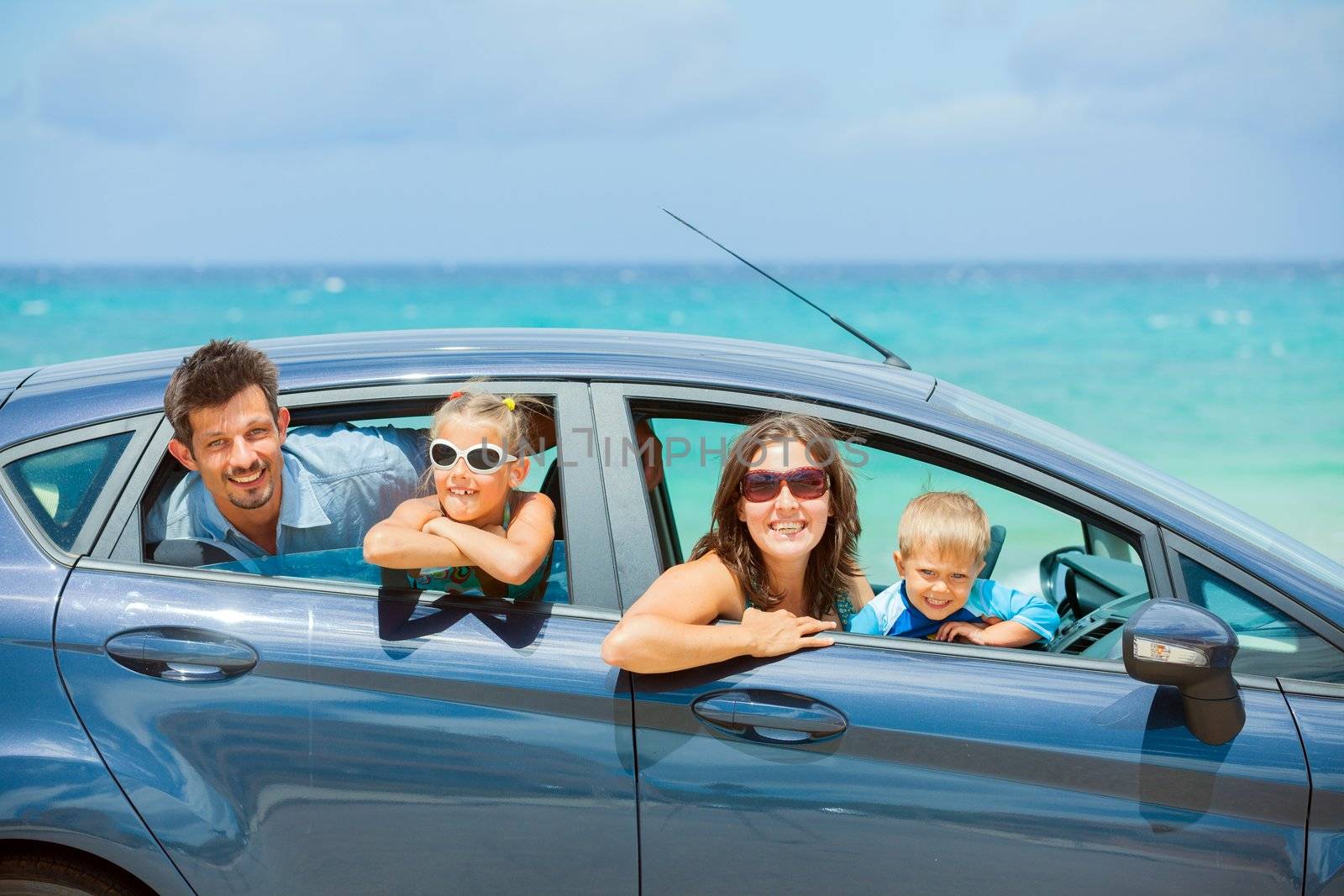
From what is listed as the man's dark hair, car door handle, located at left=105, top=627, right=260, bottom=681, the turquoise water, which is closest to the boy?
car door handle, located at left=105, top=627, right=260, bottom=681

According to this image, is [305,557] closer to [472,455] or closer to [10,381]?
[472,455]

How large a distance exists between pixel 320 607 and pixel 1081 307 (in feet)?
139

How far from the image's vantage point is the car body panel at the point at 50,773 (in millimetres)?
2109

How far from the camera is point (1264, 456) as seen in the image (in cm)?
1681

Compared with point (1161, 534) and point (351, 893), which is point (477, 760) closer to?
point (351, 893)

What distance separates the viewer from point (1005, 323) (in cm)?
3603

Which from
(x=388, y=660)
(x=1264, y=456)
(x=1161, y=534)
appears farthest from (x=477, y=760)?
(x=1264, y=456)

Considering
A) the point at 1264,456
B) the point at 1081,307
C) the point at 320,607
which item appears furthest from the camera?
the point at 1081,307

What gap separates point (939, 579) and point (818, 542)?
242mm

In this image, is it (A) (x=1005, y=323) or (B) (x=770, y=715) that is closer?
(B) (x=770, y=715)

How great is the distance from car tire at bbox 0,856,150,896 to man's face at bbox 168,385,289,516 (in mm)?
696

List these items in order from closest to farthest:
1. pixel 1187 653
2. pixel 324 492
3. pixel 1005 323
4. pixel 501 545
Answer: pixel 1187 653
pixel 501 545
pixel 324 492
pixel 1005 323

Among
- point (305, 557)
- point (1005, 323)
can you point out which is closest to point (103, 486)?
point (305, 557)

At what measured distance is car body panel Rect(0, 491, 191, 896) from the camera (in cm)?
211
